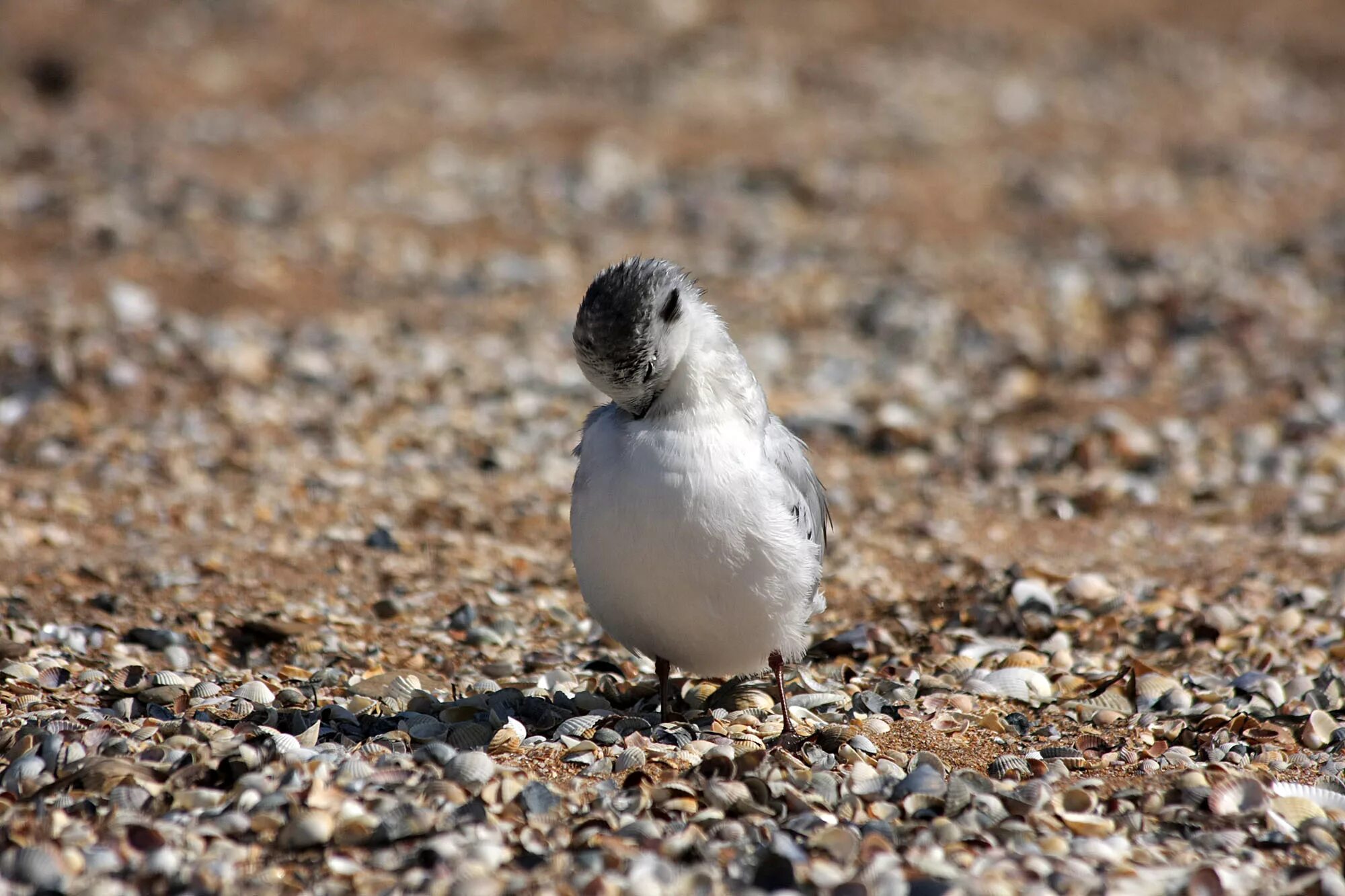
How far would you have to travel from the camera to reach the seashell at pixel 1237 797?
383 cm

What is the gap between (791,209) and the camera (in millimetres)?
11914

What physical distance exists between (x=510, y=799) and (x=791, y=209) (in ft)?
28.8

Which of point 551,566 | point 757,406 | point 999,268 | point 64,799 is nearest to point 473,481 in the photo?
point 551,566

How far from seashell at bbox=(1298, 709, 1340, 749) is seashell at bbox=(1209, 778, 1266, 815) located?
0.71 meters

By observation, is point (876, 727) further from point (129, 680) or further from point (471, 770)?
point (129, 680)

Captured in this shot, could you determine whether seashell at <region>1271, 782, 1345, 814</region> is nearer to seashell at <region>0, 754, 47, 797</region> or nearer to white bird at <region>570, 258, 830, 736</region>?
white bird at <region>570, 258, 830, 736</region>

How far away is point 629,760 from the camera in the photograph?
13.2 feet

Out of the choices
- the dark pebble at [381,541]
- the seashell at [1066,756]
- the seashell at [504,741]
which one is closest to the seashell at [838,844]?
the seashell at [1066,756]

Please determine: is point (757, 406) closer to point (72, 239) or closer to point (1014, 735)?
point (1014, 735)

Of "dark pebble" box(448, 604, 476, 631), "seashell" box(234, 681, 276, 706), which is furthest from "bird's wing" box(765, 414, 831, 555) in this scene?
"seashell" box(234, 681, 276, 706)

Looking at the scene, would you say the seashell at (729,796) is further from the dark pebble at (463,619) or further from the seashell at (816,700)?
the dark pebble at (463,619)

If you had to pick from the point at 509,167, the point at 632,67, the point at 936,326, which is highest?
the point at 632,67

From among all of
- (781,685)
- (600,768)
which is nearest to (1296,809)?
(781,685)

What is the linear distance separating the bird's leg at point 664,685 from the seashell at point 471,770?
0.76 m
